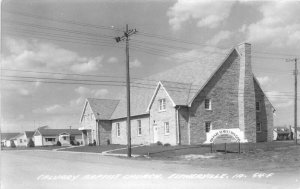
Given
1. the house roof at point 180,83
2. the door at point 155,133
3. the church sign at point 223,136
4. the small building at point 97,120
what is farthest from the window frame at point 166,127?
the small building at point 97,120

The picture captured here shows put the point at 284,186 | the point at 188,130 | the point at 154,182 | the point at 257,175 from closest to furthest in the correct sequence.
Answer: the point at 284,186
the point at 154,182
the point at 257,175
the point at 188,130

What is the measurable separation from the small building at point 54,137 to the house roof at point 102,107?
32523 millimetres

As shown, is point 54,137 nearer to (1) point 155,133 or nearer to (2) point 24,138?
(2) point 24,138

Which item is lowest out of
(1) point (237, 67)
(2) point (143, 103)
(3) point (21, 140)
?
(3) point (21, 140)

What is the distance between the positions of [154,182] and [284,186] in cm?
432

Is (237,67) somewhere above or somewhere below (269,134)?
above

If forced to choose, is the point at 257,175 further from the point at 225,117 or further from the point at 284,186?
the point at 225,117

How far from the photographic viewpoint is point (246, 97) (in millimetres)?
37656

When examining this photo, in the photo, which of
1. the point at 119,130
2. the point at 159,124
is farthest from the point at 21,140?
the point at 159,124

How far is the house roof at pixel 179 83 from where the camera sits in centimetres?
3616

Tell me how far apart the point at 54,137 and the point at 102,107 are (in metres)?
37.6

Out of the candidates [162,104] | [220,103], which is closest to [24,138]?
[162,104]

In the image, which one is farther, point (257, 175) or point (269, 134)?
point (269, 134)

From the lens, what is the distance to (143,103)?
4244 centimetres
